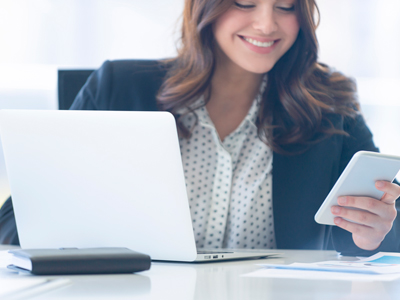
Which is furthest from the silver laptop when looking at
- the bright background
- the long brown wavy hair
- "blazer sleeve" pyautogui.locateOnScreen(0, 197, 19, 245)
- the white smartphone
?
the bright background

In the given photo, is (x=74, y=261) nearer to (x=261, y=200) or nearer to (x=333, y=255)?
(x=333, y=255)

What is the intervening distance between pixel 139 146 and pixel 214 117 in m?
0.75

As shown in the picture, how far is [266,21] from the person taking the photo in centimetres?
135

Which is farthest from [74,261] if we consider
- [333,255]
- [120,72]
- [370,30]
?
[370,30]

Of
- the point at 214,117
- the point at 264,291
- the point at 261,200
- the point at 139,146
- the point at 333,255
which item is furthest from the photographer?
the point at 214,117

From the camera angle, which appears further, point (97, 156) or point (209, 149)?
point (209, 149)

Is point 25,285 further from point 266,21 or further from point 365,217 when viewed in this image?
point 266,21

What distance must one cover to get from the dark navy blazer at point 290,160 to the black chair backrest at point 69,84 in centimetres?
3

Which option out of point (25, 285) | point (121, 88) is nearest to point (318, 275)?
point (25, 285)

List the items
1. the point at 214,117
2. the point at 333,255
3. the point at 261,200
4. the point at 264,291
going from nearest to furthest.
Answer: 1. the point at 264,291
2. the point at 333,255
3. the point at 261,200
4. the point at 214,117

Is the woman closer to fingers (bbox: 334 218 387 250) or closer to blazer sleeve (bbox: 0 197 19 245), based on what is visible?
blazer sleeve (bbox: 0 197 19 245)

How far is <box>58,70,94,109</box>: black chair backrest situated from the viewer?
1527 mm

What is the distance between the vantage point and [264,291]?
0.61 m

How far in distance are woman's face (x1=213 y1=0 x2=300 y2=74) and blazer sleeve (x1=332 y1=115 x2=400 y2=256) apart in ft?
1.06
